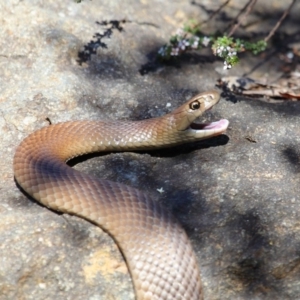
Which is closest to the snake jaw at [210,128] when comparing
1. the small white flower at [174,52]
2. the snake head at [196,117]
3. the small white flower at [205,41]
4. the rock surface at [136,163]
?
the snake head at [196,117]

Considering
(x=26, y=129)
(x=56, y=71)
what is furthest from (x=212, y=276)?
(x=56, y=71)

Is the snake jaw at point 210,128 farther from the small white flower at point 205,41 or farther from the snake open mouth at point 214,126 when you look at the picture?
the small white flower at point 205,41

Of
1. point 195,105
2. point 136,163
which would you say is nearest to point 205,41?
point 195,105

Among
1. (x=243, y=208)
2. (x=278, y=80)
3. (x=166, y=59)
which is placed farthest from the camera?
(x=278, y=80)

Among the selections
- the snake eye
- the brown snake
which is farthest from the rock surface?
the snake eye

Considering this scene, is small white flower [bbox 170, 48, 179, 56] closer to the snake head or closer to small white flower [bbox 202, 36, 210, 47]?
small white flower [bbox 202, 36, 210, 47]

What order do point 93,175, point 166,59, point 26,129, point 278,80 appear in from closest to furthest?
point 93,175
point 26,129
point 166,59
point 278,80

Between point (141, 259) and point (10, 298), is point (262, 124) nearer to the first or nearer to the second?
point (141, 259)
